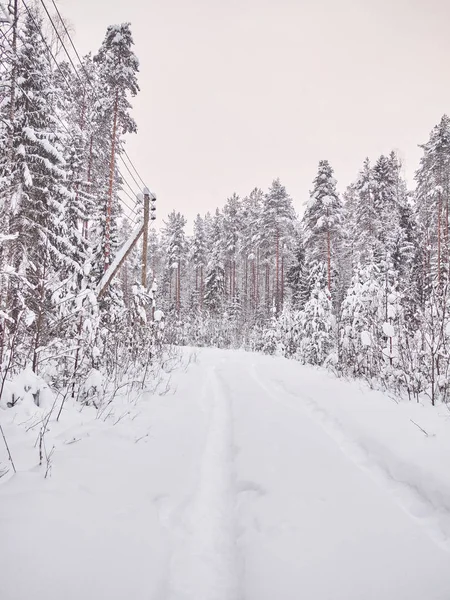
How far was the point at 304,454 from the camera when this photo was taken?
3.24 m

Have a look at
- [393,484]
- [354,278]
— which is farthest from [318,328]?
[393,484]

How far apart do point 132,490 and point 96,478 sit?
338 millimetres

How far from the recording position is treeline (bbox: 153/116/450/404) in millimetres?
5992

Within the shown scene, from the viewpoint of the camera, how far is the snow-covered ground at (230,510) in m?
1.63

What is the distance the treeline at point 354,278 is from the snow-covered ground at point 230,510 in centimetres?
205

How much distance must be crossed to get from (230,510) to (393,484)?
1.41 metres

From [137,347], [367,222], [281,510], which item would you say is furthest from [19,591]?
[367,222]

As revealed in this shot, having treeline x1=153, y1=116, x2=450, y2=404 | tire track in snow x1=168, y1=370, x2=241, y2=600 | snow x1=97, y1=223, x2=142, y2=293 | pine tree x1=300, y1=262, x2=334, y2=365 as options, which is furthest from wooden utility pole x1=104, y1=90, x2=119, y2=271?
tire track in snow x1=168, y1=370, x2=241, y2=600

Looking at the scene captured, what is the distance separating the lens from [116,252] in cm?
1000

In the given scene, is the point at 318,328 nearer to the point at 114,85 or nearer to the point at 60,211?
the point at 60,211

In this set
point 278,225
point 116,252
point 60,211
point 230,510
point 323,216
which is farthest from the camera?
point 278,225

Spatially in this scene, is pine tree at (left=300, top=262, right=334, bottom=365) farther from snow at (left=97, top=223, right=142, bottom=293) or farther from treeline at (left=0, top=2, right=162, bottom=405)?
snow at (left=97, top=223, right=142, bottom=293)

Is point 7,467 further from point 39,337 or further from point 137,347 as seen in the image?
point 137,347

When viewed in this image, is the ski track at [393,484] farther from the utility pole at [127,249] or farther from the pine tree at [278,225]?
the pine tree at [278,225]
